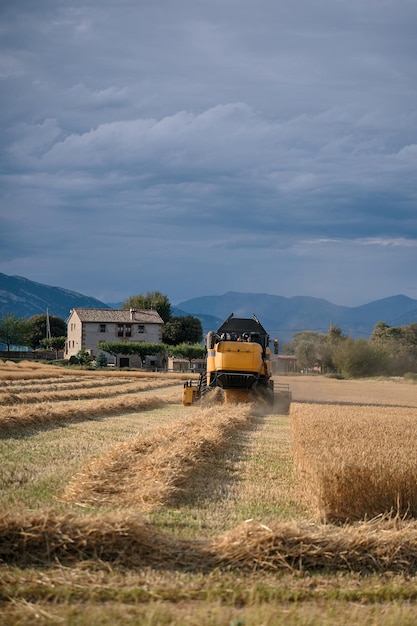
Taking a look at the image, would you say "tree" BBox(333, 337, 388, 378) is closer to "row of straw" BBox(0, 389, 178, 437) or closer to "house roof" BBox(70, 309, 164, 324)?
"house roof" BBox(70, 309, 164, 324)

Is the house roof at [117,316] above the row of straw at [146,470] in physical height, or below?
above

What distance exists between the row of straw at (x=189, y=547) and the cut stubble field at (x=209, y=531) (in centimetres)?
1

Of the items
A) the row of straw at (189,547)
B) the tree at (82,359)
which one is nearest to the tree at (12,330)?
the tree at (82,359)

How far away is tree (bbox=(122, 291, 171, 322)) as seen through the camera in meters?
122

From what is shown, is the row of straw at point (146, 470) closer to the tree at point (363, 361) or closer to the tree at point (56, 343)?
the tree at point (363, 361)

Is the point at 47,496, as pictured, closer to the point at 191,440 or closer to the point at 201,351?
the point at 191,440

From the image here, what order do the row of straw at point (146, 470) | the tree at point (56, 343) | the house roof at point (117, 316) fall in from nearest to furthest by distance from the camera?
the row of straw at point (146, 470), the house roof at point (117, 316), the tree at point (56, 343)

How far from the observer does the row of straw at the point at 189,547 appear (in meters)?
6.89

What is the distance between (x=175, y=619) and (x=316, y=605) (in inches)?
49.8

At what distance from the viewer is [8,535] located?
6992mm

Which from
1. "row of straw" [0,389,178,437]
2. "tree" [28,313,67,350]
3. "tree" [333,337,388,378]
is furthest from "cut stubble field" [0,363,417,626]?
"tree" [28,313,67,350]

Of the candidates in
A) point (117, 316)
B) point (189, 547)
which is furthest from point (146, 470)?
point (117, 316)

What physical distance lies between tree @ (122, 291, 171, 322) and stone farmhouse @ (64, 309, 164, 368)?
28305 mm

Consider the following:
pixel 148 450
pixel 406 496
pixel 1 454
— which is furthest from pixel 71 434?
pixel 406 496
